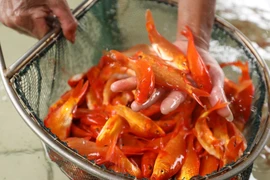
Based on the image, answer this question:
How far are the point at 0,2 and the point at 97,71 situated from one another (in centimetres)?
25

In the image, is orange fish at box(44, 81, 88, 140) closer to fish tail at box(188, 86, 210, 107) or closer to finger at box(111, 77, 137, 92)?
finger at box(111, 77, 137, 92)

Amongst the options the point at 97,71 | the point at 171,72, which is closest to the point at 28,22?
the point at 97,71

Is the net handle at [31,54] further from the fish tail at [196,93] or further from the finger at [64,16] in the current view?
the fish tail at [196,93]

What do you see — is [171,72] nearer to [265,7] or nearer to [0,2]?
[0,2]

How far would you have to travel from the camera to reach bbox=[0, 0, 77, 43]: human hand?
0.75 m

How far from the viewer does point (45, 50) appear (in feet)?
2.64

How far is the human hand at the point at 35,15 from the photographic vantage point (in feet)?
2.47

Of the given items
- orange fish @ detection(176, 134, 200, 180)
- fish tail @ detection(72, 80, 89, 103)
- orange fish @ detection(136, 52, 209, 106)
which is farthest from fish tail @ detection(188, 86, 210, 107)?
fish tail @ detection(72, 80, 89, 103)

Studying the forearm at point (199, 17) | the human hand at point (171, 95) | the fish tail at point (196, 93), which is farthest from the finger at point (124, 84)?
the forearm at point (199, 17)

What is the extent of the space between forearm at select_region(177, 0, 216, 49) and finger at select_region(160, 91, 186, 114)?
0.20m

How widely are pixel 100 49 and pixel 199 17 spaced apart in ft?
0.94

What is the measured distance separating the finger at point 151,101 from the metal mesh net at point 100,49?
0.51 ft

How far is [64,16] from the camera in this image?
2.64ft

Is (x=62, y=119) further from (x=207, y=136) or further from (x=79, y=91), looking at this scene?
(x=207, y=136)
